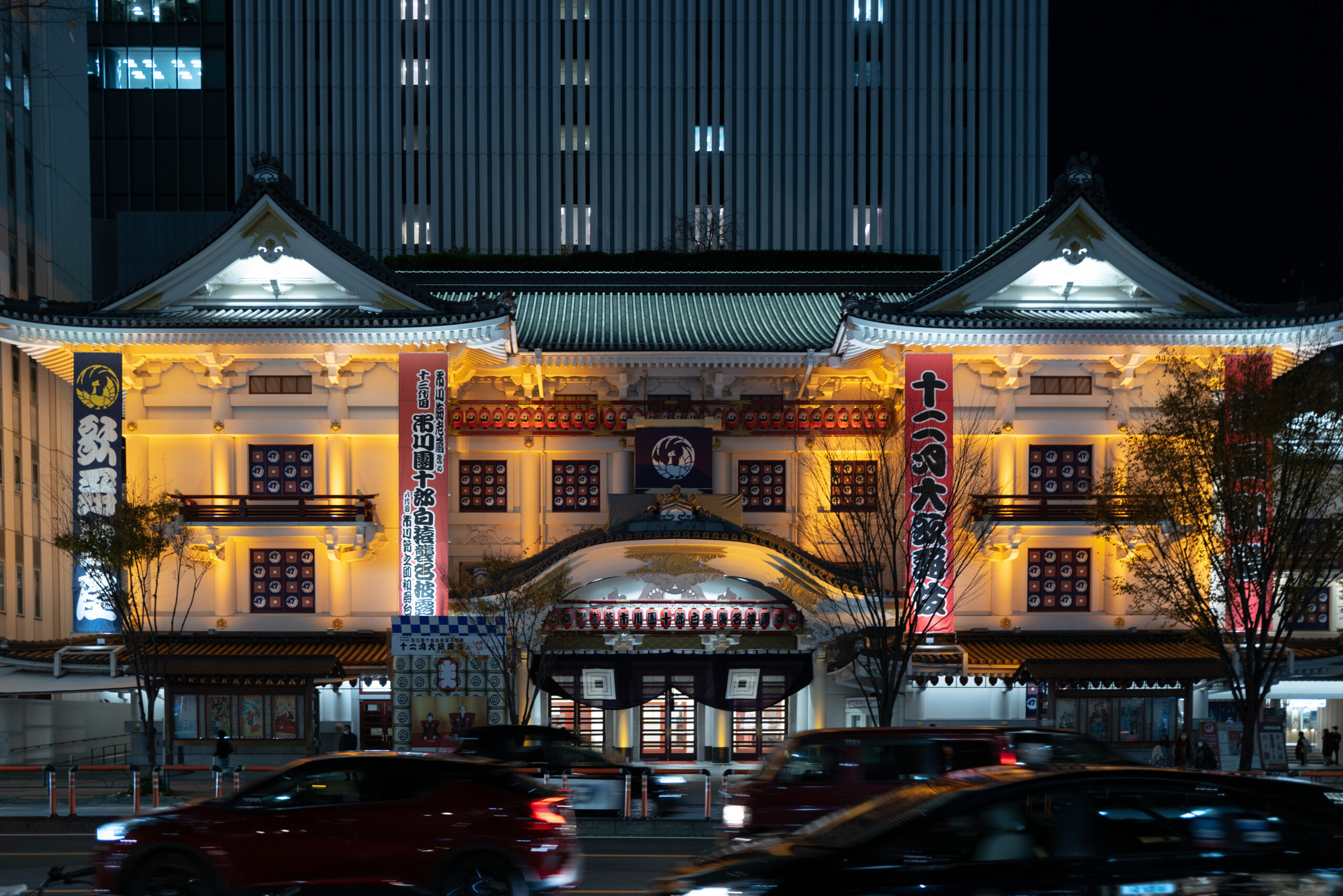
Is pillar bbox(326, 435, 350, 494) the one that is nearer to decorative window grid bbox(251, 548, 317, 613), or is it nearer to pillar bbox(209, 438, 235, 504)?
decorative window grid bbox(251, 548, 317, 613)

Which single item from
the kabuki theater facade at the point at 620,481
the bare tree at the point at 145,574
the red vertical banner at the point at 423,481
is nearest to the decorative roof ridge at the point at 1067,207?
the kabuki theater facade at the point at 620,481

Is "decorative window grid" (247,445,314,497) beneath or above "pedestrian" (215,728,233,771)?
above

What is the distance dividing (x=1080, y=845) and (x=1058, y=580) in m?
22.6

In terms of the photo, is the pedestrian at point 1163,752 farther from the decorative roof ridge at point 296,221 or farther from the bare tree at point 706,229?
the bare tree at point 706,229

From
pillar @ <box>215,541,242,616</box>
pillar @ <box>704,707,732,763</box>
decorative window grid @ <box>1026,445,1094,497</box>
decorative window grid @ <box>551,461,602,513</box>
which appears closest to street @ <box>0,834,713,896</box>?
pillar @ <box>704,707,732,763</box>

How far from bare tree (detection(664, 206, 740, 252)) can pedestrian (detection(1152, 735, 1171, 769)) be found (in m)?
36.8

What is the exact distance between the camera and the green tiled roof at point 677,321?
1203 inches

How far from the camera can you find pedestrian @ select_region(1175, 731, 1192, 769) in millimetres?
25281

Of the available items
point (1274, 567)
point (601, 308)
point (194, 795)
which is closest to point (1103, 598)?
point (1274, 567)

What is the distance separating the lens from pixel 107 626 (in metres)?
27.7

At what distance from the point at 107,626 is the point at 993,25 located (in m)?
51.4

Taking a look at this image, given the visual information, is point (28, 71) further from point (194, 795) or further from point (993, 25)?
point (993, 25)

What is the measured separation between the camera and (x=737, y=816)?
46.0 ft

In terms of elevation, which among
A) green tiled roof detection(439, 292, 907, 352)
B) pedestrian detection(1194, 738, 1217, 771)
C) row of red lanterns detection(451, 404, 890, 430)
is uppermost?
green tiled roof detection(439, 292, 907, 352)
